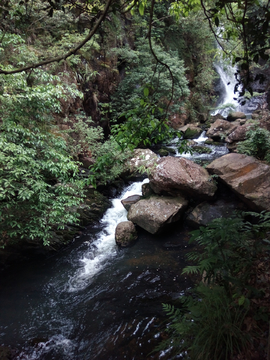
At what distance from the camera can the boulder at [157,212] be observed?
647cm

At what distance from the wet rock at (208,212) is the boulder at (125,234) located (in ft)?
5.85

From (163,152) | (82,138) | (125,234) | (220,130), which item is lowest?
(125,234)

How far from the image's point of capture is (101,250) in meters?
6.43

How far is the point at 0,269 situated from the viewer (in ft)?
18.5

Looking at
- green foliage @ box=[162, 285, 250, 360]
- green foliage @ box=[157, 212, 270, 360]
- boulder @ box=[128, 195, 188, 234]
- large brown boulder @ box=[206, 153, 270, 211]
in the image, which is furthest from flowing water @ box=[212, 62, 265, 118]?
green foliage @ box=[162, 285, 250, 360]

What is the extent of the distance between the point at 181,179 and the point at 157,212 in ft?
4.29

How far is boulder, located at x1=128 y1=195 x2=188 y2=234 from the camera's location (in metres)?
6.47

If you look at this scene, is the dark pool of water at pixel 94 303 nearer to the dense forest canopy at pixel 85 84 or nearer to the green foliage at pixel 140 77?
the dense forest canopy at pixel 85 84

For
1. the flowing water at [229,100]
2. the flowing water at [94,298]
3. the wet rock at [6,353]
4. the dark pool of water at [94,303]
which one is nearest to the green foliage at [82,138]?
the flowing water at [94,298]

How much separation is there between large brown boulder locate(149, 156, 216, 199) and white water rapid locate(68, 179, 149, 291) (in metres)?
1.80

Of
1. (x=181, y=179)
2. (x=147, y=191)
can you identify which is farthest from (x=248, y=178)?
(x=147, y=191)

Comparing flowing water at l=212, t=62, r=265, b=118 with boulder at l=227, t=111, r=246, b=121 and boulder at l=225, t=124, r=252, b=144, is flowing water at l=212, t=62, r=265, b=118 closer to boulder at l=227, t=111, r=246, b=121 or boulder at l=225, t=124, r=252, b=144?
boulder at l=227, t=111, r=246, b=121

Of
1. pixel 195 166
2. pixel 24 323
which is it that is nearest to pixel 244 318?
pixel 24 323

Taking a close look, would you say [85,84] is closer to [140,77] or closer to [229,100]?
[140,77]
